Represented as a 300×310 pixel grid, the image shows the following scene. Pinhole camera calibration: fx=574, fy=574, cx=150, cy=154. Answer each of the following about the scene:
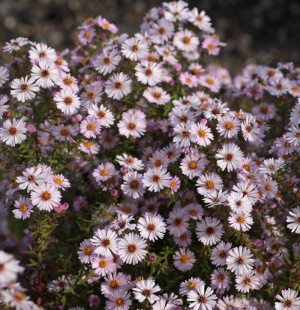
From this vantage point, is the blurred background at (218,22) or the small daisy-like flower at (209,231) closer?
the small daisy-like flower at (209,231)

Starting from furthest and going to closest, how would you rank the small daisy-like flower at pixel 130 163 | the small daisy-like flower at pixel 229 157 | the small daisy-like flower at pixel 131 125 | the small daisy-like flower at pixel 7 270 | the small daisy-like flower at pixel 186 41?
1. the small daisy-like flower at pixel 186 41
2. the small daisy-like flower at pixel 131 125
3. the small daisy-like flower at pixel 130 163
4. the small daisy-like flower at pixel 229 157
5. the small daisy-like flower at pixel 7 270

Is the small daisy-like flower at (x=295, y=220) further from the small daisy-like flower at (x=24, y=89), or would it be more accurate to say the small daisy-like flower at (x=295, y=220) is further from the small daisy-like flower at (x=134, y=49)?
the small daisy-like flower at (x=24, y=89)

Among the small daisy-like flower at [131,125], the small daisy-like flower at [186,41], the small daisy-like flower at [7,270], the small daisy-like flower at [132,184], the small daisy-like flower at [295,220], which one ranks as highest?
the small daisy-like flower at [186,41]

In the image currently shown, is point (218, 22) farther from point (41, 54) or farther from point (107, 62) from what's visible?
point (41, 54)

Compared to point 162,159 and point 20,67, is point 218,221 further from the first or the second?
point 20,67

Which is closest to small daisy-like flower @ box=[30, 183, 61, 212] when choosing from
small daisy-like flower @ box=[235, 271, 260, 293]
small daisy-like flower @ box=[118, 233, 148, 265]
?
small daisy-like flower @ box=[118, 233, 148, 265]

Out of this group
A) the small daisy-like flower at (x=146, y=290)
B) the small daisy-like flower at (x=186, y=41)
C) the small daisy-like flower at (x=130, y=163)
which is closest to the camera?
the small daisy-like flower at (x=146, y=290)

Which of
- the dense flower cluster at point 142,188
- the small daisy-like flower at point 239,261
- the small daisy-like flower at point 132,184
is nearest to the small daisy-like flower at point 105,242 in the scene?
the dense flower cluster at point 142,188
